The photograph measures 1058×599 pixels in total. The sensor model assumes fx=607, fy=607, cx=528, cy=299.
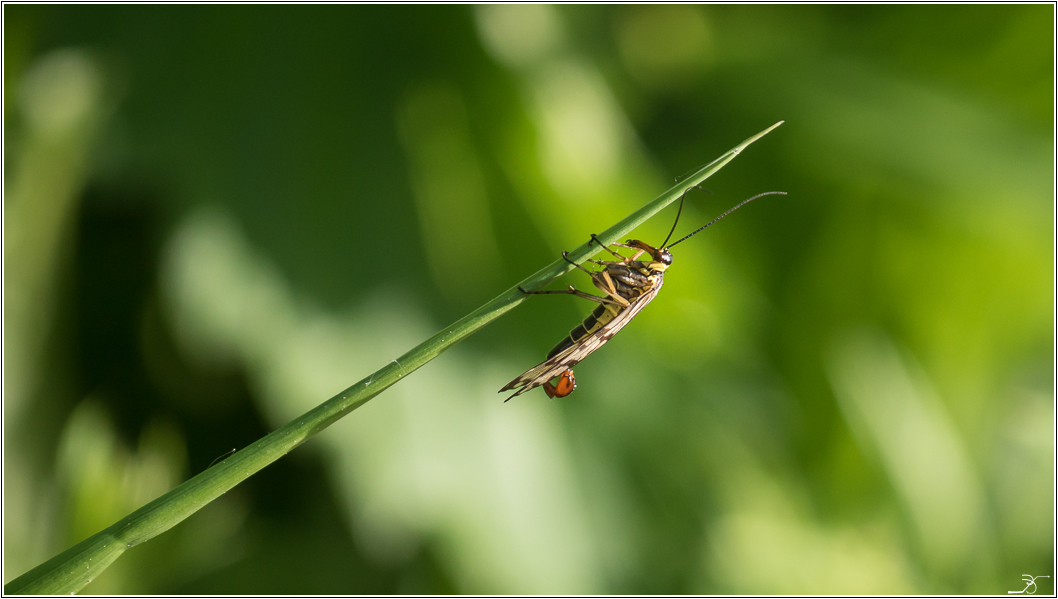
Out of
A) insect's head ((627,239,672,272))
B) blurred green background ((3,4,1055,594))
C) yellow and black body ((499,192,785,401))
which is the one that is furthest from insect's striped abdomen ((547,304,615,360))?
blurred green background ((3,4,1055,594))

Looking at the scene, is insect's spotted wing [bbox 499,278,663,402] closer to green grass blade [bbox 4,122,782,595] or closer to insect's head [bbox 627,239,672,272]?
insect's head [bbox 627,239,672,272]

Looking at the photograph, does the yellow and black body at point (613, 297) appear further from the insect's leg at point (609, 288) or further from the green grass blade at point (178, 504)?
the green grass blade at point (178, 504)

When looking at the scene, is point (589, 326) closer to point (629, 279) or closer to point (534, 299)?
point (629, 279)

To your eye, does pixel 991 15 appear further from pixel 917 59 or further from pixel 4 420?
pixel 4 420

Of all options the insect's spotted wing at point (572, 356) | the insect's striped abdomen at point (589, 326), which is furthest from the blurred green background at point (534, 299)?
the insect's spotted wing at point (572, 356)

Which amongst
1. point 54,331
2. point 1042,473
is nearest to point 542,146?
point 54,331

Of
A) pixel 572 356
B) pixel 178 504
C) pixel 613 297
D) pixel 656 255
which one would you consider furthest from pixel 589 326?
pixel 178 504
